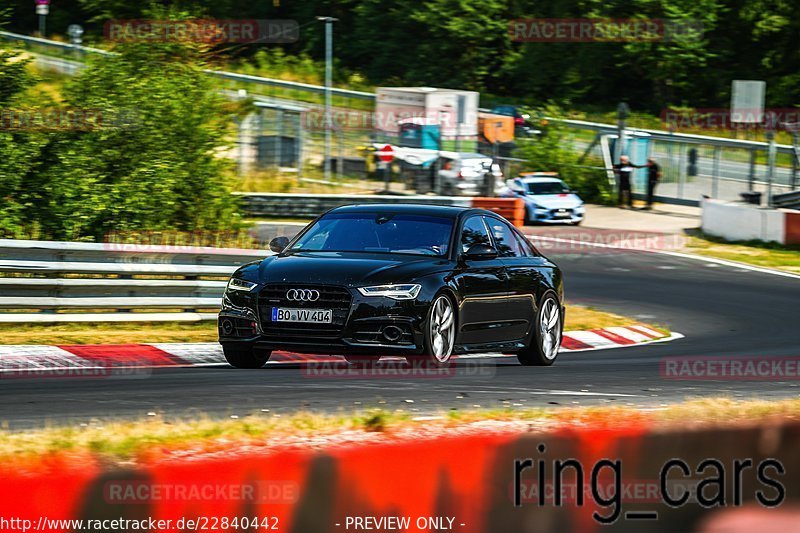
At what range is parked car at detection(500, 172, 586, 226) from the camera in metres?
35.1

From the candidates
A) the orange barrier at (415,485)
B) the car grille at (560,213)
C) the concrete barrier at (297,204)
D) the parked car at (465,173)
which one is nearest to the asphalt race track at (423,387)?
the orange barrier at (415,485)

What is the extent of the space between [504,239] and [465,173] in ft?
77.8

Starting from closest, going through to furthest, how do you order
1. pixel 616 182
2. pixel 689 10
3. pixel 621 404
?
pixel 621 404 < pixel 616 182 < pixel 689 10

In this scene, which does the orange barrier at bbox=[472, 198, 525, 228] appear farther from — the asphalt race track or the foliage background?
the foliage background

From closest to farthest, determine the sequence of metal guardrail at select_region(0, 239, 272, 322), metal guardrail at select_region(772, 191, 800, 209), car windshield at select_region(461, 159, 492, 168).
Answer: metal guardrail at select_region(0, 239, 272, 322)
metal guardrail at select_region(772, 191, 800, 209)
car windshield at select_region(461, 159, 492, 168)

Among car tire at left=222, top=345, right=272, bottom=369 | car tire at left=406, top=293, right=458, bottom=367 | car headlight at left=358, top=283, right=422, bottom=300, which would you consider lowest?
car tire at left=222, top=345, right=272, bottom=369

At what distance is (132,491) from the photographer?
4551 millimetres

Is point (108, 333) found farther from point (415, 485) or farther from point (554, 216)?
point (554, 216)

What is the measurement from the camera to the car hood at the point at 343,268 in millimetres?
10227

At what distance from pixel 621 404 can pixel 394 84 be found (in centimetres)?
5980

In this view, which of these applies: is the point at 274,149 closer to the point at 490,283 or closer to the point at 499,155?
the point at 499,155

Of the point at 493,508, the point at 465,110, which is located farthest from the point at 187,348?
the point at 465,110

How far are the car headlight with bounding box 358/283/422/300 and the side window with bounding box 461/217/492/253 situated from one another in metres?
1.10

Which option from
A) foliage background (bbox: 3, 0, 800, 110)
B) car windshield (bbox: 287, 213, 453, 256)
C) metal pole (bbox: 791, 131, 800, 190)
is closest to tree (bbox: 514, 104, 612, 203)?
metal pole (bbox: 791, 131, 800, 190)
